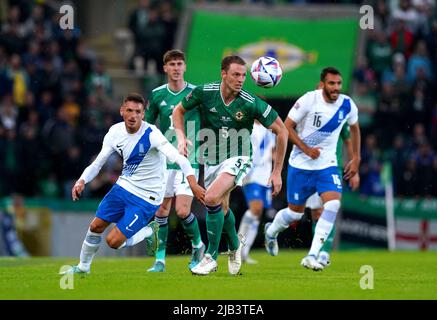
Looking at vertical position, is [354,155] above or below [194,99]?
below

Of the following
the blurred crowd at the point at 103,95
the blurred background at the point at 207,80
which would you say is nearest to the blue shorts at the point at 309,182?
the blurred background at the point at 207,80

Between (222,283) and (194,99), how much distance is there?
244cm

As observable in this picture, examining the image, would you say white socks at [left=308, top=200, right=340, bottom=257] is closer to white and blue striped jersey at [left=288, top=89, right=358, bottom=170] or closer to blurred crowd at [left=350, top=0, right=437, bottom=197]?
white and blue striped jersey at [left=288, top=89, right=358, bottom=170]

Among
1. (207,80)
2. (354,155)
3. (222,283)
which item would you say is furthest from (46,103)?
(222,283)

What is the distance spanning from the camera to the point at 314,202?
16.4 metres

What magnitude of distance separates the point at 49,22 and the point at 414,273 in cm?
1527

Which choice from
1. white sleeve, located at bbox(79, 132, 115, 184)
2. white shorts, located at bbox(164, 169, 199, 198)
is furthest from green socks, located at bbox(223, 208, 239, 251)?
white sleeve, located at bbox(79, 132, 115, 184)

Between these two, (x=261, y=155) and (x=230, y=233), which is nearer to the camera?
(x=230, y=233)

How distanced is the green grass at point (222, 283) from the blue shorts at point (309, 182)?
1.02m

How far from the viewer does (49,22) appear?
90.4 feet

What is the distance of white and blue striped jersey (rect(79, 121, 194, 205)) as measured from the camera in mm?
13180

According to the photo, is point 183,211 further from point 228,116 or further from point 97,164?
point 97,164

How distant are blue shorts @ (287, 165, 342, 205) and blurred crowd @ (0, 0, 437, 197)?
842 centimetres

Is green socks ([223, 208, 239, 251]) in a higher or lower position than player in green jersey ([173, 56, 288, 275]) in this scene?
lower
